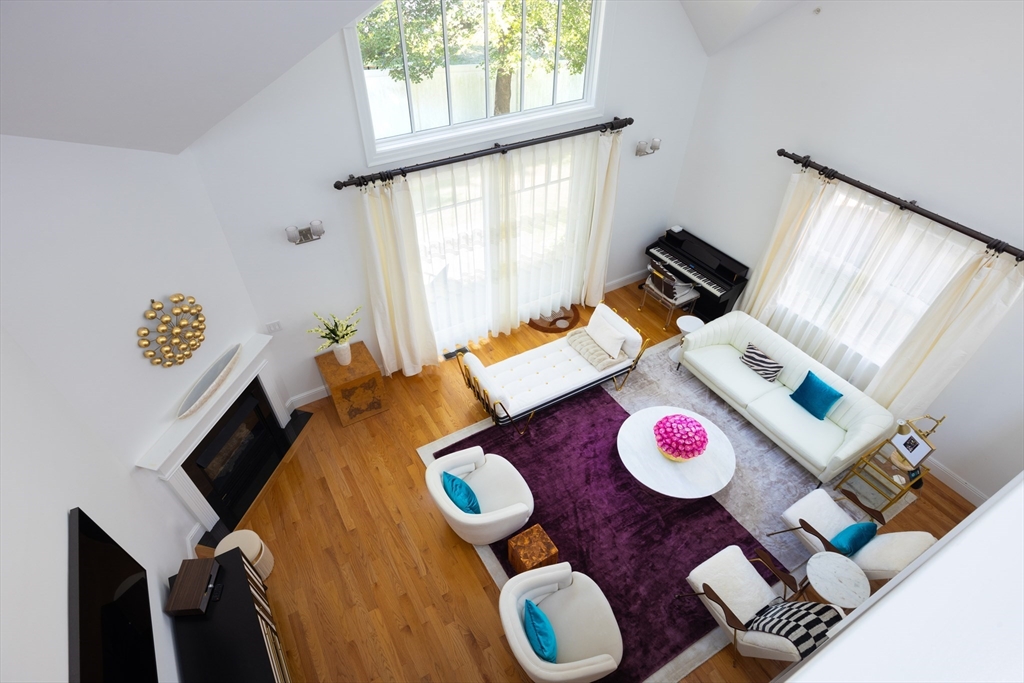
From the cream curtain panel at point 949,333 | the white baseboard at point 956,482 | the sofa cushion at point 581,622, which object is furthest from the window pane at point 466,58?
the white baseboard at point 956,482

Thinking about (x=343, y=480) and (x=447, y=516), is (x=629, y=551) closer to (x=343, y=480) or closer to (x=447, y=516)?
(x=447, y=516)

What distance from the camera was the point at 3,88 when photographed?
249 centimetres

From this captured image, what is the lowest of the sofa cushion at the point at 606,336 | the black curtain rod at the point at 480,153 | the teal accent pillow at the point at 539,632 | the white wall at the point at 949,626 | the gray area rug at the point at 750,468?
the gray area rug at the point at 750,468

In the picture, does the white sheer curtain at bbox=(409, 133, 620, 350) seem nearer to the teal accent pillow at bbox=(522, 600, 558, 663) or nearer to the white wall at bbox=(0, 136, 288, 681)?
the white wall at bbox=(0, 136, 288, 681)

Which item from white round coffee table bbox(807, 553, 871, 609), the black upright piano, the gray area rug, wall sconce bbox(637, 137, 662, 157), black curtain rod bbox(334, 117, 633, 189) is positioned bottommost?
the gray area rug

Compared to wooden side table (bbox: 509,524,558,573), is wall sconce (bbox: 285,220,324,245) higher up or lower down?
higher up

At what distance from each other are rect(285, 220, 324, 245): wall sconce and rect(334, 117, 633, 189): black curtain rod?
0.39 metres

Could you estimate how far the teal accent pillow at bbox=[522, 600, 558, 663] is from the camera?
11.1ft

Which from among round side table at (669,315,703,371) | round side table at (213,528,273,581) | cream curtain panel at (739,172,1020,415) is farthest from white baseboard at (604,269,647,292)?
round side table at (213,528,273,581)

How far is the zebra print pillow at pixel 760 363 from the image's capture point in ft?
19.0

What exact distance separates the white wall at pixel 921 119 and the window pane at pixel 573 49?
66.2 inches

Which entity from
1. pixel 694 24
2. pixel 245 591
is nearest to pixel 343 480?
pixel 245 591

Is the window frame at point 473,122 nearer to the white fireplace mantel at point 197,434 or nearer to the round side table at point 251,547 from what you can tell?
the white fireplace mantel at point 197,434

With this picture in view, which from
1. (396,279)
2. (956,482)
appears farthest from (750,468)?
(396,279)
